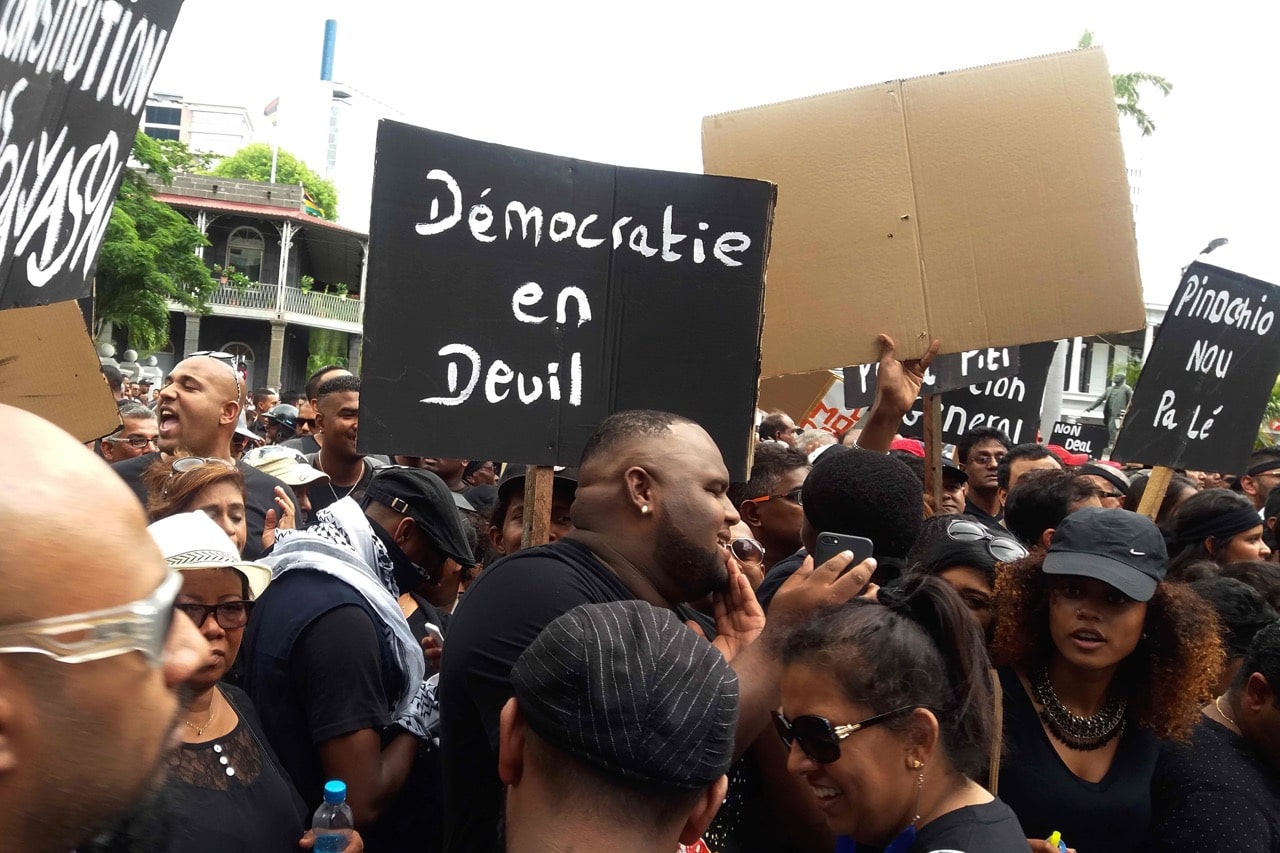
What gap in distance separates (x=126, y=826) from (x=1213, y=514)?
5.24 m

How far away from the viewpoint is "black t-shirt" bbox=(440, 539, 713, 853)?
229cm

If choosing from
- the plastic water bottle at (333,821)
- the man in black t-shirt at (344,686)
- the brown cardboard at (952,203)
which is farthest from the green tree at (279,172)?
the plastic water bottle at (333,821)

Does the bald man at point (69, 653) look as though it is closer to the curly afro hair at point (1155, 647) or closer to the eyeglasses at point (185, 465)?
the curly afro hair at point (1155, 647)

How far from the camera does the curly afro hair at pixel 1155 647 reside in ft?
A: 9.80

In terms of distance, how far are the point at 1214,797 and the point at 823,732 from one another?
1.17m

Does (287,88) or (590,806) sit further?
(287,88)

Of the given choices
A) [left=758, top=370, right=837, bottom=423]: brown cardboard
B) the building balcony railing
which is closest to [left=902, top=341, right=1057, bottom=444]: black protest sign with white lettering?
[left=758, top=370, right=837, bottom=423]: brown cardboard

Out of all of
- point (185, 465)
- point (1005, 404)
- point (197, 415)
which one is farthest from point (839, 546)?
point (1005, 404)

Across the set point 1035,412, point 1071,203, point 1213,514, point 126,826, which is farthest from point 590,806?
point 1035,412

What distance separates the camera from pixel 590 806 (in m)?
1.57

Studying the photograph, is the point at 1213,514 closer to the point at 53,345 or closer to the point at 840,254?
the point at 840,254

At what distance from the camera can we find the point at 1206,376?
5.65 m

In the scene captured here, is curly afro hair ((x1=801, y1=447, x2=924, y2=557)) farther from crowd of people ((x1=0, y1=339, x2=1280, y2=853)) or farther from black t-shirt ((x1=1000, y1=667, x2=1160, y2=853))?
black t-shirt ((x1=1000, y1=667, x2=1160, y2=853))

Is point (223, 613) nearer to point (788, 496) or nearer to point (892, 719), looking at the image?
point (892, 719)
